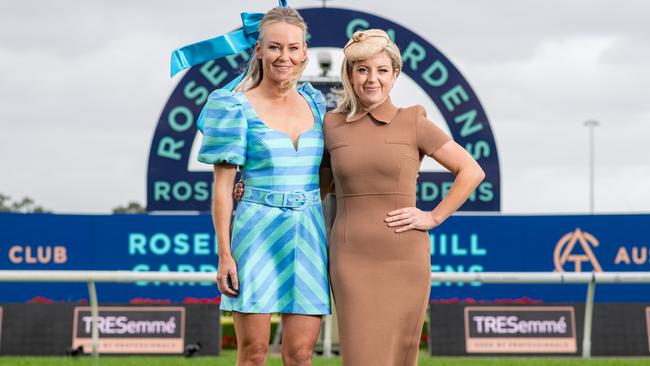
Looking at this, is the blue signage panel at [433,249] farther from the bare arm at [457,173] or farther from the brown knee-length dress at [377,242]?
the brown knee-length dress at [377,242]

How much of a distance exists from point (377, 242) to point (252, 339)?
596 millimetres

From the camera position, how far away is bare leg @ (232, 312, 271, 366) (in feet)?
→ 12.6

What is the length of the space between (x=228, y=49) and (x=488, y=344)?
15.9ft

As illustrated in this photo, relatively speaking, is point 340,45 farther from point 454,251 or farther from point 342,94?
point 342,94

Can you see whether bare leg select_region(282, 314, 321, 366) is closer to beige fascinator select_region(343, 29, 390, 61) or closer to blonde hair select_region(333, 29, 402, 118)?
blonde hair select_region(333, 29, 402, 118)

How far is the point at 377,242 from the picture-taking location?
12.6 ft

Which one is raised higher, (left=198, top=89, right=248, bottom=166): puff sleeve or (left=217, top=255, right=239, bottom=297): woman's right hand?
(left=198, top=89, right=248, bottom=166): puff sleeve

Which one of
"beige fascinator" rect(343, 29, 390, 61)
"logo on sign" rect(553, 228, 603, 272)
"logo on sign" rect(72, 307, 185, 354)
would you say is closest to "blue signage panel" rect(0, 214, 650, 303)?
"logo on sign" rect(553, 228, 603, 272)

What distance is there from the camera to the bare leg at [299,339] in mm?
3781

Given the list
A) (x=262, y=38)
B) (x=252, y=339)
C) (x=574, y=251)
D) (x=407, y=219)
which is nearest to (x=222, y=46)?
(x=262, y=38)

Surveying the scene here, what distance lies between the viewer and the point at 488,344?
333 inches

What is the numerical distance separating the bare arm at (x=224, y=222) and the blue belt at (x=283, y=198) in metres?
0.09

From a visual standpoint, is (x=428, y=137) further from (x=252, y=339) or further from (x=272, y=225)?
(x=252, y=339)

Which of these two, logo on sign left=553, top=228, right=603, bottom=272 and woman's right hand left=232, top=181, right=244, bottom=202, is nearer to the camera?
woman's right hand left=232, top=181, right=244, bottom=202
